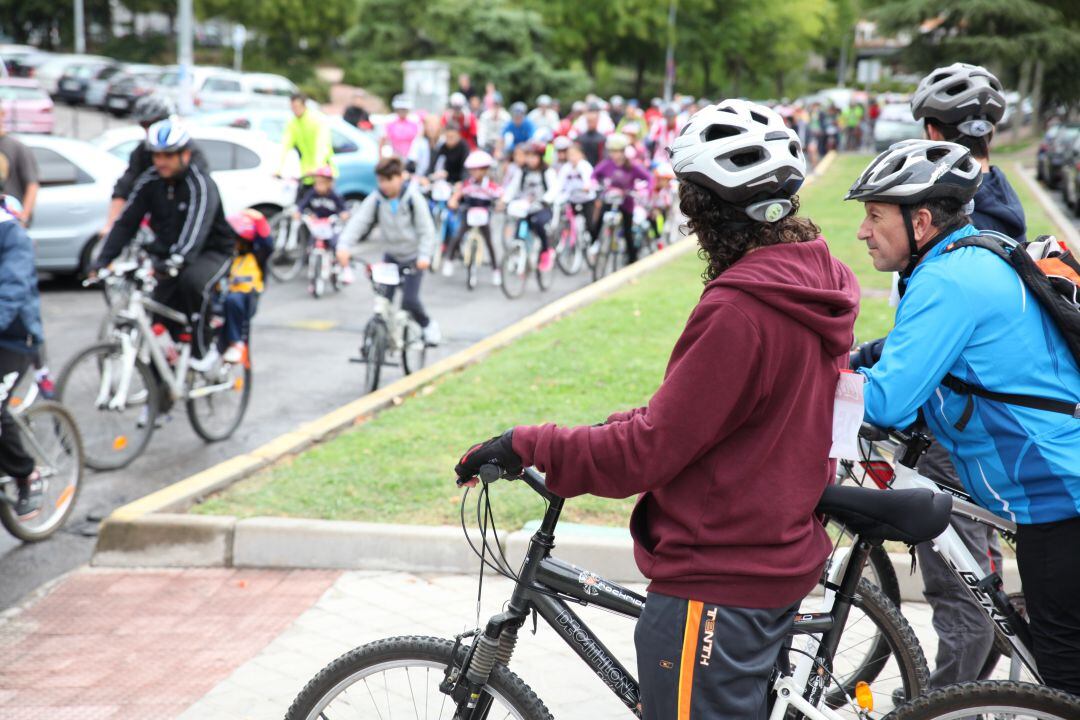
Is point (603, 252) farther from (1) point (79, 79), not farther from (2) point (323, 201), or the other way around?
(1) point (79, 79)

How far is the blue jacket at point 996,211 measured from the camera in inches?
156

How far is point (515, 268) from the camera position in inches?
567

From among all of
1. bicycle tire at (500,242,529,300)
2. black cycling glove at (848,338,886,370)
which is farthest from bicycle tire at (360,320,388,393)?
black cycling glove at (848,338,886,370)

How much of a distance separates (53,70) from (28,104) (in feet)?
47.4

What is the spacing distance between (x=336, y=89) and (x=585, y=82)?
53.5ft

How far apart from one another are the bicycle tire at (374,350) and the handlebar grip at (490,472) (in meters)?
6.87

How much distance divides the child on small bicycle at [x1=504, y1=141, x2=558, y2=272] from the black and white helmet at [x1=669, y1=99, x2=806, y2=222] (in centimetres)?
1207

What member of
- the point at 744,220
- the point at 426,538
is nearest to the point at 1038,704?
the point at 744,220

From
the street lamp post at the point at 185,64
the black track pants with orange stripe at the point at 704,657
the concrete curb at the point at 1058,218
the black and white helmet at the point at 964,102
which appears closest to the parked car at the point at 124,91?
the street lamp post at the point at 185,64

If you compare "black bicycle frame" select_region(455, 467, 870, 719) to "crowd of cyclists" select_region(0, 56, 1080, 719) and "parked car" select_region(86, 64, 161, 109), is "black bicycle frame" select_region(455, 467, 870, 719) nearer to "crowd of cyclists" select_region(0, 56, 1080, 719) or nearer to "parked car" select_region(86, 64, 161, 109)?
"crowd of cyclists" select_region(0, 56, 1080, 719)

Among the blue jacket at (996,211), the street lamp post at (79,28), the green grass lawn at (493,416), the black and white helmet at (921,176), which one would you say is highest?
the street lamp post at (79,28)

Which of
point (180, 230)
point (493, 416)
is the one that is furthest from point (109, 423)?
point (493, 416)

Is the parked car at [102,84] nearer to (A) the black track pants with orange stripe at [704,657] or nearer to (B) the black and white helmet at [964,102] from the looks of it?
(B) the black and white helmet at [964,102]

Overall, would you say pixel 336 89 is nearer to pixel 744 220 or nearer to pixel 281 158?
pixel 281 158
